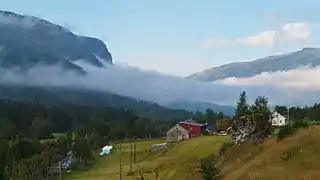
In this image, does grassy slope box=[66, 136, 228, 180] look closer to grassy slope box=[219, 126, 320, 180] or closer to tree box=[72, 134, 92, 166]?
tree box=[72, 134, 92, 166]

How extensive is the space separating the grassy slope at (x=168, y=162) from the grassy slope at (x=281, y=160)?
24.9ft

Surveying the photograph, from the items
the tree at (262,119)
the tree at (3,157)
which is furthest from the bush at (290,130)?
the tree at (3,157)

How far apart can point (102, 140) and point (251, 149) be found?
11755 centimetres

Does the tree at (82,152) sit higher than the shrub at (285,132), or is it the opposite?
the shrub at (285,132)

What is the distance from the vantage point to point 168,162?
333ft

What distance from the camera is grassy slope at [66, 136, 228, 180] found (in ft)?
273

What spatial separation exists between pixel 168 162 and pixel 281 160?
44.7 m

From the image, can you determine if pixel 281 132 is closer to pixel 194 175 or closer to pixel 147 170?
pixel 194 175

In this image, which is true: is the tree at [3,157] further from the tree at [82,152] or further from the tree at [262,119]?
the tree at [262,119]

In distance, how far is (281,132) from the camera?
66.3m

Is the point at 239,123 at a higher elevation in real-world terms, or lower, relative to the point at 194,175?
higher

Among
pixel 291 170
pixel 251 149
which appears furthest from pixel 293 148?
pixel 251 149

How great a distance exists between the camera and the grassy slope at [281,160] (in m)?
54.1

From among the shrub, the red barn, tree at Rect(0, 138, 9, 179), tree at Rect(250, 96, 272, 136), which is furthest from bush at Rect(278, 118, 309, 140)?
the red barn
